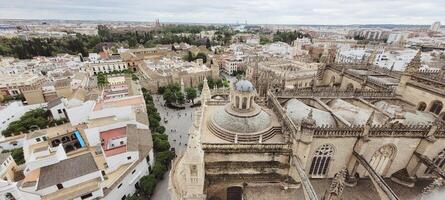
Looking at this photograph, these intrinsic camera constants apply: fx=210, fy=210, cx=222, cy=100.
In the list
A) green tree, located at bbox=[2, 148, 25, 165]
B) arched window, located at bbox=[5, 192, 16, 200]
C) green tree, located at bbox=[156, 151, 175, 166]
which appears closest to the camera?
arched window, located at bbox=[5, 192, 16, 200]

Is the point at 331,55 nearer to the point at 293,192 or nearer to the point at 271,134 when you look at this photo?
the point at 271,134

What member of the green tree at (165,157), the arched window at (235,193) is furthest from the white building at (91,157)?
the arched window at (235,193)

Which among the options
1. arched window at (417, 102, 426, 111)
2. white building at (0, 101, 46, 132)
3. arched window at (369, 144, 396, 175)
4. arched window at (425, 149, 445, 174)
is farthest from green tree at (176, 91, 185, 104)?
arched window at (425, 149, 445, 174)

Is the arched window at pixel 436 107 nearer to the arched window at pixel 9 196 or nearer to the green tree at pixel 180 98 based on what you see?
the arched window at pixel 9 196

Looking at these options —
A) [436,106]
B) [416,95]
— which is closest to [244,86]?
[416,95]

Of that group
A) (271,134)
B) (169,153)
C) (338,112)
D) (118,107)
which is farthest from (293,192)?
(118,107)

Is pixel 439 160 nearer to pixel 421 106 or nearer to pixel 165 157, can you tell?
pixel 421 106

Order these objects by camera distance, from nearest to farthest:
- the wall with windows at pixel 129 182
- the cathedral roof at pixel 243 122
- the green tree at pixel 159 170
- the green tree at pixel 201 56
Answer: the cathedral roof at pixel 243 122 < the wall with windows at pixel 129 182 < the green tree at pixel 159 170 < the green tree at pixel 201 56

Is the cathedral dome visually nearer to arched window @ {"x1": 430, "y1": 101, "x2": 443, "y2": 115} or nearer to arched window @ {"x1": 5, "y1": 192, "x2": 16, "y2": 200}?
arched window @ {"x1": 430, "y1": 101, "x2": 443, "y2": 115}
